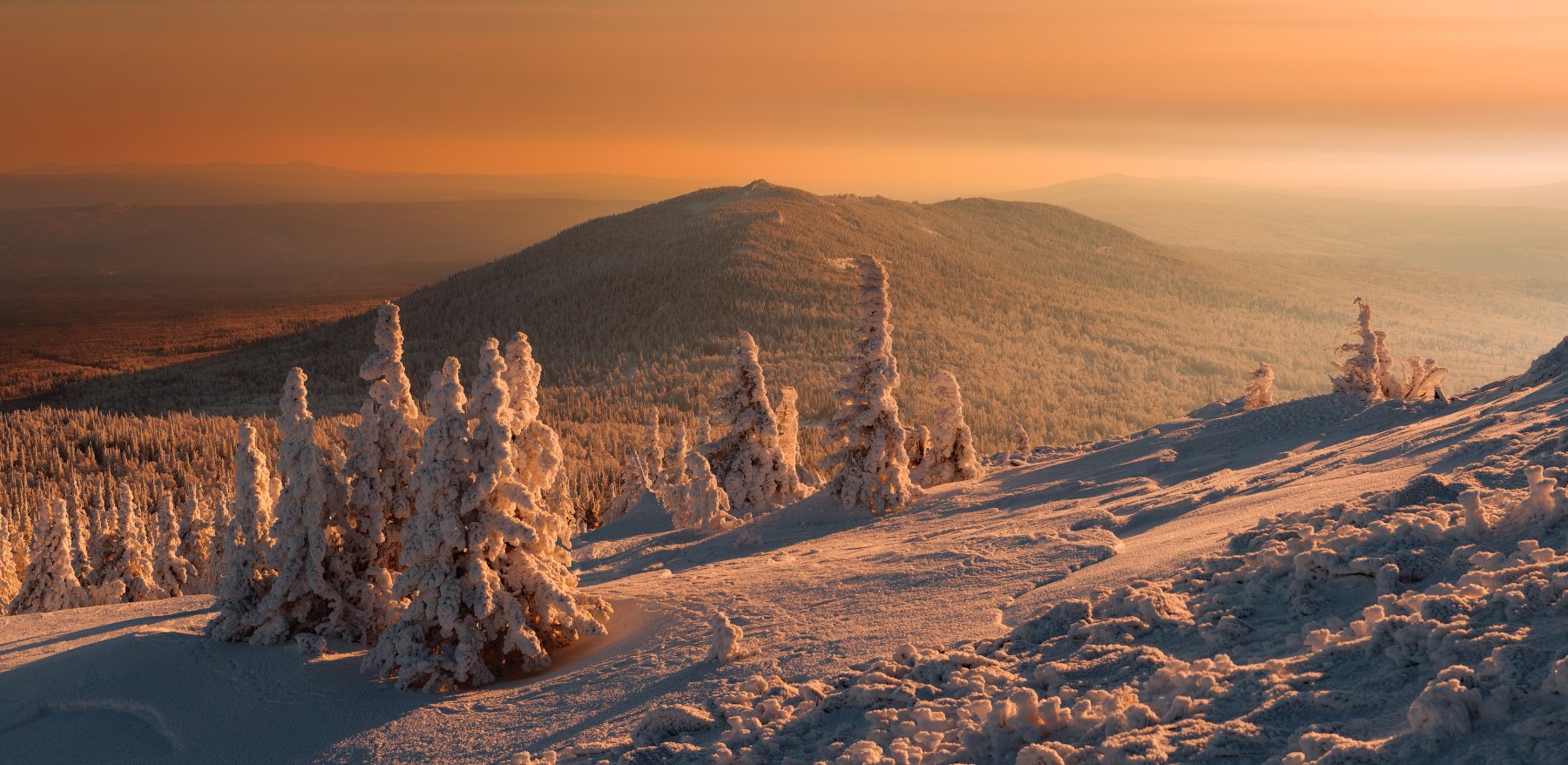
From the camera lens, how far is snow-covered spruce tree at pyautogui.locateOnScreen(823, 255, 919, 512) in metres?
28.1

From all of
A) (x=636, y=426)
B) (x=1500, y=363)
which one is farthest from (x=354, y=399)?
(x=1500, y=363)

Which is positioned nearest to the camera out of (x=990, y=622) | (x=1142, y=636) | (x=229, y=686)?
(x=1142, y=636)

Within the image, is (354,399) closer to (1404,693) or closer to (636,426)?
(636,426)

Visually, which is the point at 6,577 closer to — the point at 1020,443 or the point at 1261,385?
the point at 1020,443

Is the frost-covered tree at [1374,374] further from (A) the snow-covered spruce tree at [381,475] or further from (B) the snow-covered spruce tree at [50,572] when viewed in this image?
(B) the snow-covered spruce tree at [50,572]

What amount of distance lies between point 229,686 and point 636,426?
109554 mm

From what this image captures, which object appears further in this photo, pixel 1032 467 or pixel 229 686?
pixel 1032 467

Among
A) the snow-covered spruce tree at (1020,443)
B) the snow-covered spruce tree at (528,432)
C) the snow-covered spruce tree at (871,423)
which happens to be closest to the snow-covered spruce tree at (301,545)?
the snow-covered spruce tree at (528,432)

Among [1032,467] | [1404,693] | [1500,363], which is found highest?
[1404,693]

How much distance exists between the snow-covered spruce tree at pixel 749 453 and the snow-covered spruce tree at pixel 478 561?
1971cm

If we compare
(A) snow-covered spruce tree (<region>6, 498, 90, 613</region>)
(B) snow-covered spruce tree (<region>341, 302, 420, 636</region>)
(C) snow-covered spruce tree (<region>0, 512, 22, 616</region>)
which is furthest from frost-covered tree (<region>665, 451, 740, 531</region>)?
(C) snow-covered spruce tree (<region>0, 512, 22, 616</region>)

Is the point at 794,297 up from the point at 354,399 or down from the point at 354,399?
up

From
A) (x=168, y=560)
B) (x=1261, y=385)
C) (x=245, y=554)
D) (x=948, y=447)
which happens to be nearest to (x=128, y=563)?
(x=168, y=560)

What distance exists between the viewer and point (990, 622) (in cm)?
1241
